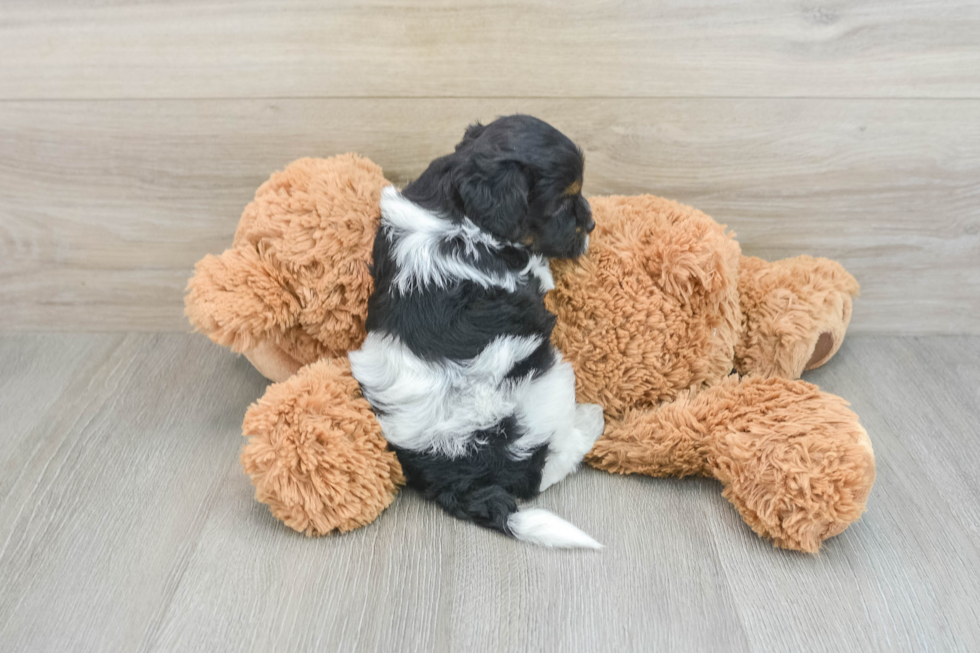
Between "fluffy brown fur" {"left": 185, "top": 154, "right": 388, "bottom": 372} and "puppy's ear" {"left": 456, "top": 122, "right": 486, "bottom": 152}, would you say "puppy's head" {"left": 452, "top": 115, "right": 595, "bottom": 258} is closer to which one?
"puppy's ear" {"left": 456, "top": 122, "right": 486, "bottom": 152}

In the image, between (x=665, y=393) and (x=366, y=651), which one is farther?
(x=665, y=393)

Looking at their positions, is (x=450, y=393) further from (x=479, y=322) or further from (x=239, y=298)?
(x=239, y=298)

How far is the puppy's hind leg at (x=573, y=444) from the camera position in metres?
1.20

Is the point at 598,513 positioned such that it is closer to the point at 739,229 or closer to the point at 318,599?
the point at 318,599

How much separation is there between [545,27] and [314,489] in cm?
97

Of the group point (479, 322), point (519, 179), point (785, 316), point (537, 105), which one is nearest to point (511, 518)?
point (479, 322)

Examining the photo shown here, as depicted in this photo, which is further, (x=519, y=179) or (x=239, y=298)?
(x=239, y=298)

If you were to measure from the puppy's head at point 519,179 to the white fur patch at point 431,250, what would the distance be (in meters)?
0.03

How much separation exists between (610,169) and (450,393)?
2.17 ft

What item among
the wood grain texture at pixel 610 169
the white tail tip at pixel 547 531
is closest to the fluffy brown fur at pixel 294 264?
the wood grain texture at pixel 610 169

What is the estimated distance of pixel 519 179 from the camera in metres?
1.02

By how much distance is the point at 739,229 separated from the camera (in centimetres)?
153

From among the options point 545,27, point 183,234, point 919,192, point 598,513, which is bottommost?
point 598,513

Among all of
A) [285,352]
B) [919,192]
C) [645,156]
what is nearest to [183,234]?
[285,352]
